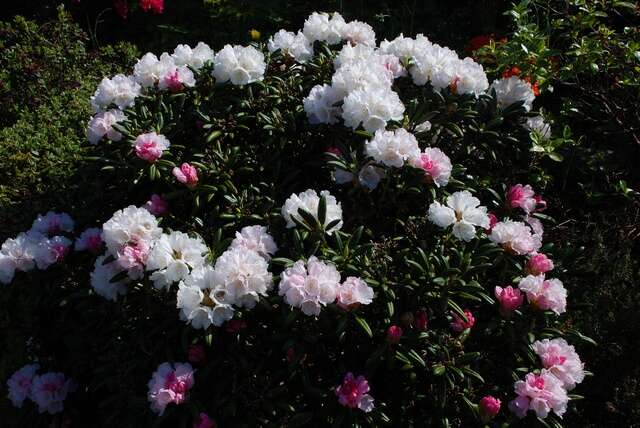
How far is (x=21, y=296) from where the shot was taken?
3033 millimetres

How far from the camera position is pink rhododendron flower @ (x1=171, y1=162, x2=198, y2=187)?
8.13 feet

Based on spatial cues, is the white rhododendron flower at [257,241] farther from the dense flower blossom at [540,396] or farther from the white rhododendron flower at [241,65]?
the dense flower blossom at [540,396]

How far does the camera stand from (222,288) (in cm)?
211

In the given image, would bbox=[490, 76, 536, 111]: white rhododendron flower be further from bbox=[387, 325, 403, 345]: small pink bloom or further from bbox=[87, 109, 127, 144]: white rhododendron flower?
bbox=[87, 109, 127, 144]: white rhododendron flower

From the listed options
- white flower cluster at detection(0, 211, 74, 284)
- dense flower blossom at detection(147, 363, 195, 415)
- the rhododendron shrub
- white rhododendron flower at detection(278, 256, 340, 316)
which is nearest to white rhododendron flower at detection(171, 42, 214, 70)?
the rhododendron shrub

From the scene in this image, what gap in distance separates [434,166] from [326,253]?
0.51 m

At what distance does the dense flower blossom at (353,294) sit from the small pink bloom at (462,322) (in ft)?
1.18

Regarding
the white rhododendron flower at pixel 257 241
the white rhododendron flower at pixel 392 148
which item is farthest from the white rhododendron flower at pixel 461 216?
the white rhododendron flower at pixel 257 241

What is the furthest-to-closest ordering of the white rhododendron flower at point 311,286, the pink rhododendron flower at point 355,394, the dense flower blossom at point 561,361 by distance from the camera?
the dense flower blossom at point 561,361 → the pink rhododendron flower at point 355,394 → the white rhododendron flower at point 311,286

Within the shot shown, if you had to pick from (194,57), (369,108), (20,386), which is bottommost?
(20,386)

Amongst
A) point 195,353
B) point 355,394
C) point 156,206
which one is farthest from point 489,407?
point 156,206

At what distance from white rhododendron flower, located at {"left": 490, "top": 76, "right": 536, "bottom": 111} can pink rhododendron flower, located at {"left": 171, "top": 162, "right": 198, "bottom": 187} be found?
4.28 feet

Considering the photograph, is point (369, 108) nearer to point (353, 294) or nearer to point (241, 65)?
point (241, 65)

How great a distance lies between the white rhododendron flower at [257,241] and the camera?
88.8 inches
